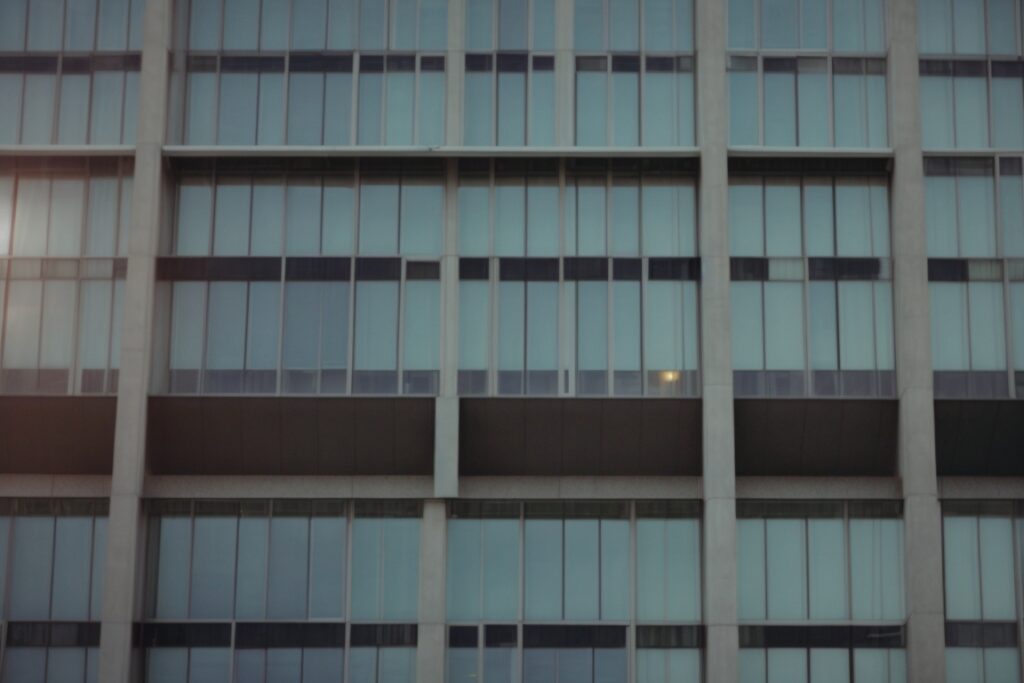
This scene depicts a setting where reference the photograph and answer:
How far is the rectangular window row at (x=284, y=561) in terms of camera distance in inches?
1526

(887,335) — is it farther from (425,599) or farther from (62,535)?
(62,535)

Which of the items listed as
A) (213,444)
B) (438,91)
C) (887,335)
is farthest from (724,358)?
(213,444)

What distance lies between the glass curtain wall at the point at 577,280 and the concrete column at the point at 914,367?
5.19m

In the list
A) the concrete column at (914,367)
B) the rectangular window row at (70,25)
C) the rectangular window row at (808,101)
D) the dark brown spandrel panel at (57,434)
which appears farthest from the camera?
the rectangular window row at (70,25)

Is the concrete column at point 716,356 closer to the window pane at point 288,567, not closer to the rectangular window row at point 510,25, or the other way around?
the rectangular window row at point 510,25

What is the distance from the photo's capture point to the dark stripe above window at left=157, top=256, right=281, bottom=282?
1581 inches

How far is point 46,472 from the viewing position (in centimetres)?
3919

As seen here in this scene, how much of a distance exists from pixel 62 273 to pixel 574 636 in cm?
1601

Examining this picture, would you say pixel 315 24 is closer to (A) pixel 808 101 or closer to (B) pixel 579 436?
(B) pixel 579 436

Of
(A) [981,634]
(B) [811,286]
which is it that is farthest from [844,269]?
(A) [981,634]

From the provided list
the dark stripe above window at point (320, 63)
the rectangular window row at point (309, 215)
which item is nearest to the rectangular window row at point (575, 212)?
the rectangular window row at point (309, 215)

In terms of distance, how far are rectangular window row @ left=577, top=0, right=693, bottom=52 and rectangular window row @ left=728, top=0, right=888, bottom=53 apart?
1.34 meters

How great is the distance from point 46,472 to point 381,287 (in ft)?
31.4

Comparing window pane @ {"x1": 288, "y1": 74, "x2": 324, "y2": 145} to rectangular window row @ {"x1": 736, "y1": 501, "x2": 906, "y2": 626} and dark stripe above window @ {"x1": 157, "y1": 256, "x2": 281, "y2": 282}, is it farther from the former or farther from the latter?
rectangular window row @ {"x1": 736, "y1": 501, "x2": 906, "y2": 626}
